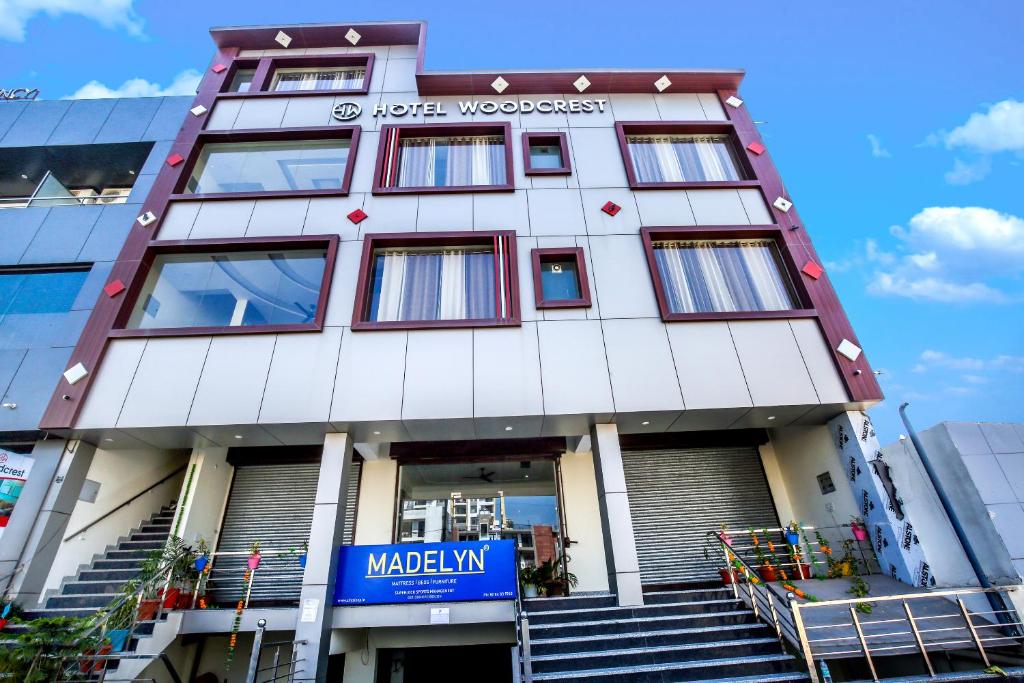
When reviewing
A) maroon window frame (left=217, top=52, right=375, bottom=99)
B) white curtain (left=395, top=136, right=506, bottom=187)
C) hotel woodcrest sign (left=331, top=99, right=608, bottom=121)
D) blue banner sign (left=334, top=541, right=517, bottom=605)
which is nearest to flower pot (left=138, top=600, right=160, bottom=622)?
blue banner sign (left=334, top=541, right=517, bottom=605)

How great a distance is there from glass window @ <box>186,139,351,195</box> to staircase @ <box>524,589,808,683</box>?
1043 cm

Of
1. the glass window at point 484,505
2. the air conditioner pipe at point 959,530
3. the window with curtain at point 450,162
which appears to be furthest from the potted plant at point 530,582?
the window with curtain at point 450,162

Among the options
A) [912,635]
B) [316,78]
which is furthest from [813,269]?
[316,78]

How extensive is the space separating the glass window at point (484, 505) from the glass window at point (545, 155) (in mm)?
7520

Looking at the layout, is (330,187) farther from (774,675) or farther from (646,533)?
(774,675)

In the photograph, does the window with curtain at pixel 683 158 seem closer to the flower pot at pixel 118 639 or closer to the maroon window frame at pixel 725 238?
the maroon window frame at pixel 725 238

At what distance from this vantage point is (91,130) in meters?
12.7

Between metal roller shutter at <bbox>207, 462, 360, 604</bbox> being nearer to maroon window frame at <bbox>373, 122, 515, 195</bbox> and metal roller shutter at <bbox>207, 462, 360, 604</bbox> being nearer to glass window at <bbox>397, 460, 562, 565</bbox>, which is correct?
glass window at <bbox>397, 460, 562, 565</bbox>

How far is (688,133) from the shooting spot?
12789 mm

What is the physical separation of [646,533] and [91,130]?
17755mm

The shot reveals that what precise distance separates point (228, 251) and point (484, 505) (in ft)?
26.9

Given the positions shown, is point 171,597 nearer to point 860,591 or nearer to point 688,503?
point 688,503

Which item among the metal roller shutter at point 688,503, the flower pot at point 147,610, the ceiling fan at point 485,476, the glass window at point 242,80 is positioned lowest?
the flower pot at point 147,610

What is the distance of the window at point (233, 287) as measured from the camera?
9477 millimetres
